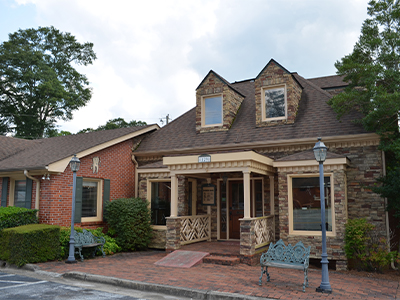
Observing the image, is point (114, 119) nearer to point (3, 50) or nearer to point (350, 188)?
point (3, 50)

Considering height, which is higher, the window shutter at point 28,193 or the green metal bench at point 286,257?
the window shutter at point 28,193

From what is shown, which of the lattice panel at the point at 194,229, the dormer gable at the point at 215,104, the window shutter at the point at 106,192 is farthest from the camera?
the dormer gable at the point at 215,104

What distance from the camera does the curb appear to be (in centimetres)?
711

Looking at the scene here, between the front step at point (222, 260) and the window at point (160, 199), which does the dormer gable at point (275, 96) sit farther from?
the front step at point (222, 260)

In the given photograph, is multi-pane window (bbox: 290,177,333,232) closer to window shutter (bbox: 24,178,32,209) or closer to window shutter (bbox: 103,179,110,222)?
window shutter (bbox: 103,179,110,222)

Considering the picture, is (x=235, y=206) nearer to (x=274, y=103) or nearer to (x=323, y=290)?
(x=274, y=103)

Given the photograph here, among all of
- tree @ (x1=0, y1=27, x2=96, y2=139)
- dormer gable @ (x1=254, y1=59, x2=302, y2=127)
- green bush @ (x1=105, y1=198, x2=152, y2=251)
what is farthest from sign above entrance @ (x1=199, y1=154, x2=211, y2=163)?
tree @ (x1=0, y1=27, x2=96, y2=139)

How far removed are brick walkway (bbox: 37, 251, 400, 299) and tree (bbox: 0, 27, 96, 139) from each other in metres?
22.7

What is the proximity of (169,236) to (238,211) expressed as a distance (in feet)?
10.0

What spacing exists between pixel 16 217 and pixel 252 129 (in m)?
8.50

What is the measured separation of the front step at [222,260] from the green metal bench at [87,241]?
3.45 metres

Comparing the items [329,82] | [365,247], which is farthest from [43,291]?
[329,82]

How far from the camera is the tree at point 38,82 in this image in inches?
1156

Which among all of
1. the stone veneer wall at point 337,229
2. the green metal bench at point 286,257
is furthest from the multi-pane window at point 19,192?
the green metal bench at point 286,257
